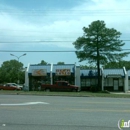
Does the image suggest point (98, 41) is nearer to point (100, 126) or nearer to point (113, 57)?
point (113, 57)

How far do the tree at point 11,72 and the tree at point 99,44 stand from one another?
60.4m

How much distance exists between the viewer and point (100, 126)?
31.1 feet

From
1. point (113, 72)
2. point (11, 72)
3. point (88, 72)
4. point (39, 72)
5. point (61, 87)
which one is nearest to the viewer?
point (61, 87)

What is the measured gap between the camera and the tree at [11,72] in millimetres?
113700

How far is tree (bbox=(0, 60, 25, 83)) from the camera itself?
113700 millimetres

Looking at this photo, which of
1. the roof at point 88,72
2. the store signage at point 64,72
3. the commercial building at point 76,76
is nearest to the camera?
the store signage at point 64,72

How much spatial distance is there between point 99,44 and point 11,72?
2863 inches

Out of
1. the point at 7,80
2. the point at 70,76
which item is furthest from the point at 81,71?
the point at 7,80

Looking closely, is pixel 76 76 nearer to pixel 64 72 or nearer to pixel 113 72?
pixel 64 72

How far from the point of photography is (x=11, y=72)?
381 feet

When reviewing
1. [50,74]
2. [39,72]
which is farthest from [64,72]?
[39,72]

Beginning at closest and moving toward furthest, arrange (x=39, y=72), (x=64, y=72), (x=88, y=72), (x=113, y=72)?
(x=64, y=72), (x=39, y=72), (x=113, y=72), (x=88, y=72)

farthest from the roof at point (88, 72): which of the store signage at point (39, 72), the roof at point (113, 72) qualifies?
the store signage at point (39, 72)

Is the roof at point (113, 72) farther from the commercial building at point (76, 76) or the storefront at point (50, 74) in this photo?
the storefront at point (50, 74)
